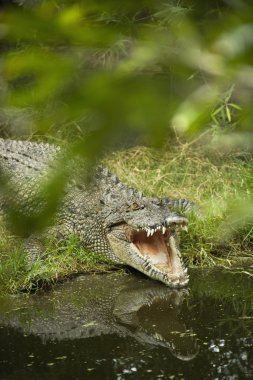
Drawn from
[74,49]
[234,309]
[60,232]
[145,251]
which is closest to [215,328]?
[234,309]

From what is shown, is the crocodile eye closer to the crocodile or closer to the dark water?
the crocodile

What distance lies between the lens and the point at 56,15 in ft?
2.14

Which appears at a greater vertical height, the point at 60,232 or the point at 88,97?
the point at 88,97

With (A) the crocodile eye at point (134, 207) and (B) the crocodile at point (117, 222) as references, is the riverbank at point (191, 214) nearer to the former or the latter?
(B) the crocodile at point (117, 222)

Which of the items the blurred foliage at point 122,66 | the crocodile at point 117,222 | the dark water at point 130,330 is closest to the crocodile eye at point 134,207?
the crocodile at point 117,222

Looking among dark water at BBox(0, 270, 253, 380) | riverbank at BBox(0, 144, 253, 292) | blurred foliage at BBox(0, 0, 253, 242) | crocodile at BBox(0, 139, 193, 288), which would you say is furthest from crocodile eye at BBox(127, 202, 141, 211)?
blurred foliage at BBox(0, 0, 253, 242)

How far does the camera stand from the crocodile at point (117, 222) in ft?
16.8

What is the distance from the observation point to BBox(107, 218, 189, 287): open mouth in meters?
4.95

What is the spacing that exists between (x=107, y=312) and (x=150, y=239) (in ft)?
3.54

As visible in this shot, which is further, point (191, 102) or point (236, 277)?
point (236, 277)

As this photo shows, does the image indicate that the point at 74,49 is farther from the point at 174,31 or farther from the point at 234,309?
the point at 234,309

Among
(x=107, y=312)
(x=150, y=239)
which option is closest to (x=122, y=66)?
(x=107, y=312)

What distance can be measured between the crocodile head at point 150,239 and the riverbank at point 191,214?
0.84 feet

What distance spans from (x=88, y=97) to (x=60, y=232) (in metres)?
5.38
